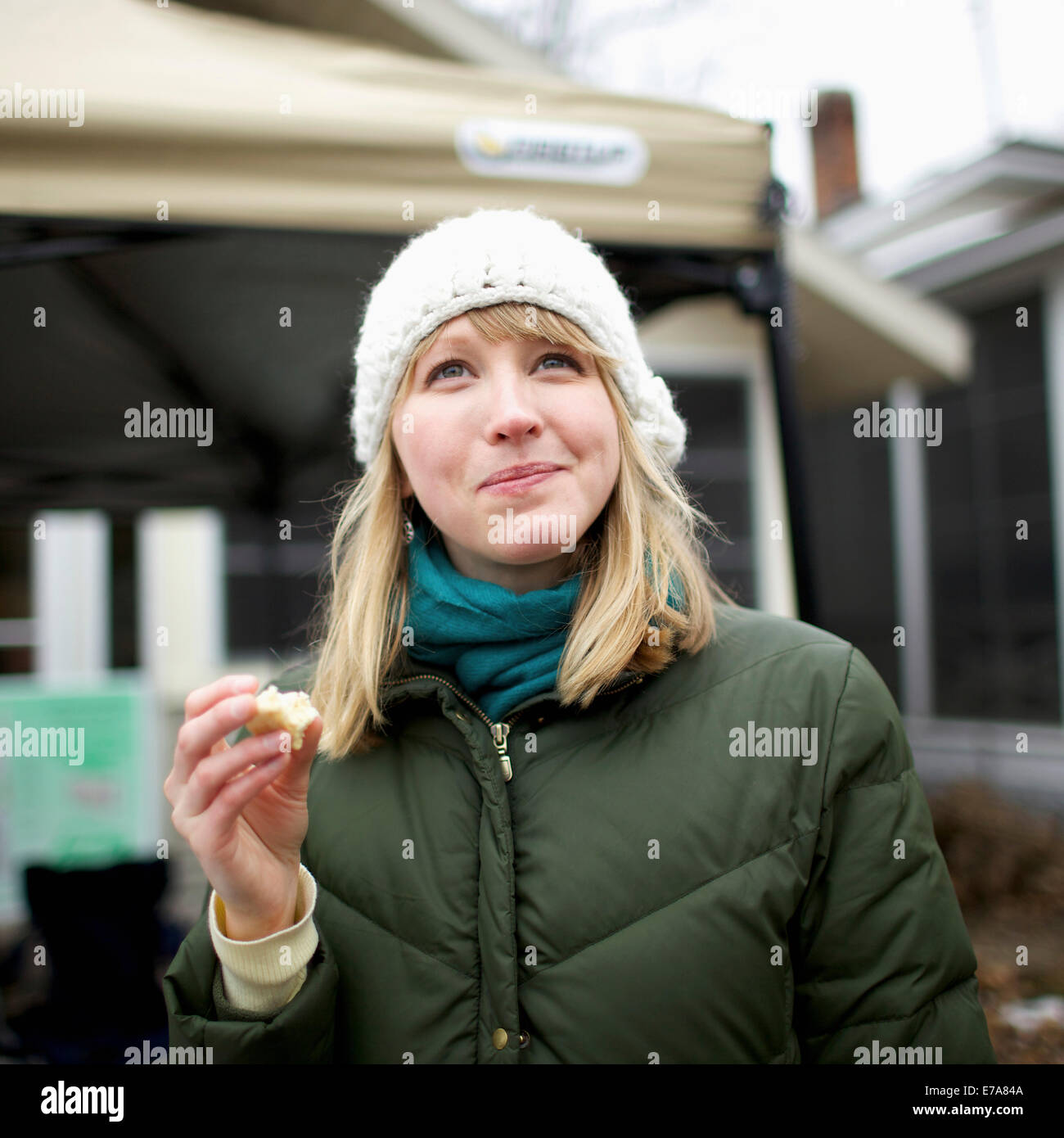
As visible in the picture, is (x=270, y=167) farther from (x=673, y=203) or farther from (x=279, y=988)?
(x=279, y=988)

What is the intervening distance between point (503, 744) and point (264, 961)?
0.44 meters

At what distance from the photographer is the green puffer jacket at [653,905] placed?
3.60 ft

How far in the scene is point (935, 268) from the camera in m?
6.15

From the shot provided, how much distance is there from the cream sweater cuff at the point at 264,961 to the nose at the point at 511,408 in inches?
29.2

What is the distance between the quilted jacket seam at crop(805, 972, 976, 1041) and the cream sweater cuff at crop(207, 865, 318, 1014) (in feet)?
2.43

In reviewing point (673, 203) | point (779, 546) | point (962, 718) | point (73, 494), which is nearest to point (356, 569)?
point (673, 203)

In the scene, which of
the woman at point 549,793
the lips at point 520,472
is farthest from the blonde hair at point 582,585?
the lips at point 520,472

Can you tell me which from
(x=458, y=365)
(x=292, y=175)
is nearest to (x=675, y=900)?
(x=458, y=365)

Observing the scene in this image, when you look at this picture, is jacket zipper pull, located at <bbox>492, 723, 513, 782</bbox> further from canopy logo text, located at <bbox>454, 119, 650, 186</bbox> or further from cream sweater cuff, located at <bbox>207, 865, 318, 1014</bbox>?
canopy logo text, located at <bbox>454, 119, 650, 186</bbox>

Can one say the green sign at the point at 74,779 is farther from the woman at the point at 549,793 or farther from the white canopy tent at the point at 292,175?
the woman at the point at 549,793

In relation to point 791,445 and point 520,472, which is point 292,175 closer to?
point 520,472

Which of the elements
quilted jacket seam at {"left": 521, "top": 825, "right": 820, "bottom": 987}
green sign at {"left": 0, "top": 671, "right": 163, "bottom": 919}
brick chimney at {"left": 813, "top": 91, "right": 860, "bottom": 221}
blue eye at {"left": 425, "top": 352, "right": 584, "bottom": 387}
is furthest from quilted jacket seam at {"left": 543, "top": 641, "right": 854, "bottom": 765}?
brick chimney at {"left": 813, "top": 91, "right": 860, "bottom": 221}

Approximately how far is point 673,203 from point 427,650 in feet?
4.13

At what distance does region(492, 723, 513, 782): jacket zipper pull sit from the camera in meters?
1.20
